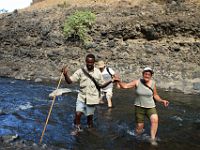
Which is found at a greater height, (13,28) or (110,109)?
(13,28)

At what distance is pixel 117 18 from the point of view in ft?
84.6

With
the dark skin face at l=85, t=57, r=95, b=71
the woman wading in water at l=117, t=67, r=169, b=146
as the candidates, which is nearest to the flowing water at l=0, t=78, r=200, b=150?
the woman wading in water at l=117, t=67, r=169, b=146

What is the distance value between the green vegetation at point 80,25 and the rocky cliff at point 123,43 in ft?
1.30

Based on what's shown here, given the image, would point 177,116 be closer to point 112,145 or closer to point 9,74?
point 112,145

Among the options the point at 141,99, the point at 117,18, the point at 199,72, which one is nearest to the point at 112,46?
the point at 117,18

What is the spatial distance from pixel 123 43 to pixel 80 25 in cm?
344

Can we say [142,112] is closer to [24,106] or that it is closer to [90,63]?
[90,63]

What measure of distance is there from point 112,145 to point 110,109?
463cm

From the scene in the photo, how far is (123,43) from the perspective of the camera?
24406 mm

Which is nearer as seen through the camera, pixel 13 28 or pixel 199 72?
pixel 199 72

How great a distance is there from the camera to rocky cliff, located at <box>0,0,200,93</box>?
21625 millimetres

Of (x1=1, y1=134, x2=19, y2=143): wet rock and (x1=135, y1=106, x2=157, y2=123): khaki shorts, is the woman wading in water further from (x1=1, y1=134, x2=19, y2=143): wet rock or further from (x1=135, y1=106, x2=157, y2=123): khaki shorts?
(x1=1, y1=134, x2=19, y2=143): wet rock

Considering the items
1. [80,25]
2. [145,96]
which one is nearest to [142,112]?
[145,96]

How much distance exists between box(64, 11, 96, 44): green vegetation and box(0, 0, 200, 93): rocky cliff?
395mm
